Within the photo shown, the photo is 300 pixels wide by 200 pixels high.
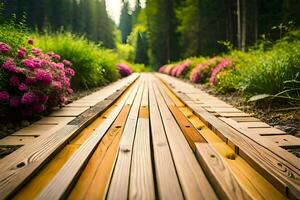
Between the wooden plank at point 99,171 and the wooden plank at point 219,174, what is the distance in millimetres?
519

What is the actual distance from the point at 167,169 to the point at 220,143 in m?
0.69

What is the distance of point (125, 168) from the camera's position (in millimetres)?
1706

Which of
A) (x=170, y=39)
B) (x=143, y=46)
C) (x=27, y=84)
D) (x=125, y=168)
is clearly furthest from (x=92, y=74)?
(x=143, y=46)

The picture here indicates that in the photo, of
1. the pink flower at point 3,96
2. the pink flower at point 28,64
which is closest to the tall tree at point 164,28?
the pink flower at point 28,64

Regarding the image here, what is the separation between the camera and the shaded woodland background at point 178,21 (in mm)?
15633

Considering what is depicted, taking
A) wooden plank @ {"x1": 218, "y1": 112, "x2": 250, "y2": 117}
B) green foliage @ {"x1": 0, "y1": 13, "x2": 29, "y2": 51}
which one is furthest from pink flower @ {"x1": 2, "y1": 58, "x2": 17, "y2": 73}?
wooden plank @ {"x1": 218, "y1": 112, "x2": 250, "y2": 117}

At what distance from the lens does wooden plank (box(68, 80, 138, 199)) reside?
4.72 ft

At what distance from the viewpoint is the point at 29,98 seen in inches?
121

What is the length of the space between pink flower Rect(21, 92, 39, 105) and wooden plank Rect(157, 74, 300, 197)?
1861 mm

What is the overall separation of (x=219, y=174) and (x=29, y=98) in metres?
2.20

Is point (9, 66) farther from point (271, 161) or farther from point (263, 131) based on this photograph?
point (271, 161)

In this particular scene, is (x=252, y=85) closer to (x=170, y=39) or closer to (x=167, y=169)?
(x=167, y=169)

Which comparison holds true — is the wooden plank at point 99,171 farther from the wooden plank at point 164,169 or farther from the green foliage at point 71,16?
the green foliage at point 71,16

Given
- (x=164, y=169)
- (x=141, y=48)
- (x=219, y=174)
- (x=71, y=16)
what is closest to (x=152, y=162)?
(x=164, y=169)
